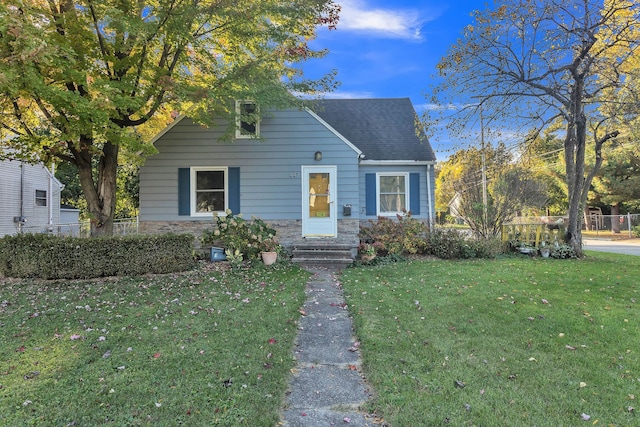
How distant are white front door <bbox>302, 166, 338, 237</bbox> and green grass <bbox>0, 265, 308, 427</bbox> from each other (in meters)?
4.17

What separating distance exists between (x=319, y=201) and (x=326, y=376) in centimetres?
758

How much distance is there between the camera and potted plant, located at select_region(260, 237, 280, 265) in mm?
8922

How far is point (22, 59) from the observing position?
5047 mm

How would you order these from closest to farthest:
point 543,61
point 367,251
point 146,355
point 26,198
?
point 146,355 < point 543,61 < point 367,251 < point 26,198

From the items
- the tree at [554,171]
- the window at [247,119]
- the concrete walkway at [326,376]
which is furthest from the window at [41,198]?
the tree at [554,171]

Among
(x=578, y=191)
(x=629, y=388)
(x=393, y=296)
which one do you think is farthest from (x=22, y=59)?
(x=578, y=191)

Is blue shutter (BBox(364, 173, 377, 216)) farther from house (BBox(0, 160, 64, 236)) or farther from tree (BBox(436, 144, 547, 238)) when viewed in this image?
house (BBox(0, 160, 64, 236))

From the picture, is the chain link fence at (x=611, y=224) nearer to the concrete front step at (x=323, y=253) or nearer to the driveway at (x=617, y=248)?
the driveway at (x=617, y=248)

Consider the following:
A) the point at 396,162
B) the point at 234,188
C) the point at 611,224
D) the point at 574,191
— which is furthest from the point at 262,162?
the point at 611,224

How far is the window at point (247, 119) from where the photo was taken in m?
9.19

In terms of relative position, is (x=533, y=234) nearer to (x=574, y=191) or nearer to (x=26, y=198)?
(x=574, y=191)

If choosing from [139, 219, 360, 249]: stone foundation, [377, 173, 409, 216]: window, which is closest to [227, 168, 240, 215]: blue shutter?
[139, 219, 360, 249]: stone foundation

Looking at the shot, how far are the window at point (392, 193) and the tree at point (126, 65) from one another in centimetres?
400

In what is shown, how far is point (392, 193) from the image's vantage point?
11883 mm
